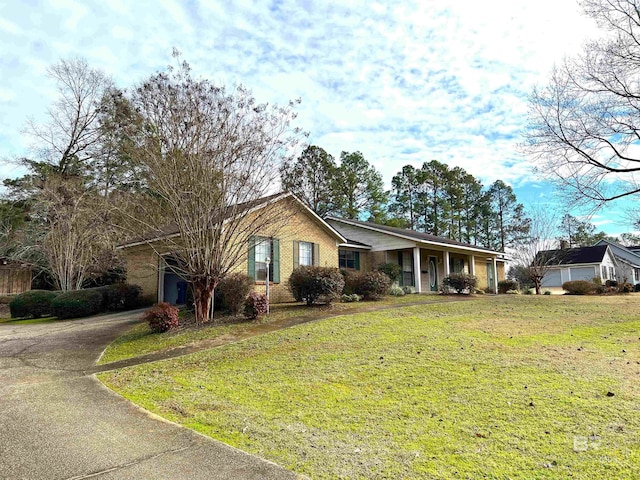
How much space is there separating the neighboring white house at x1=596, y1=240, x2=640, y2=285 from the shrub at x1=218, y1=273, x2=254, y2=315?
35476 mm

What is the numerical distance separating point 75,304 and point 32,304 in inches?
108

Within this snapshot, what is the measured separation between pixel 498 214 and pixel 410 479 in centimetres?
4964

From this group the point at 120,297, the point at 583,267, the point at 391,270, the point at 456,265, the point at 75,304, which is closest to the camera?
the point at 75,304

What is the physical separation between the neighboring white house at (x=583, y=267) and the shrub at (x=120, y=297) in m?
35.8

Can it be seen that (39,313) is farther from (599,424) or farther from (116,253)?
(599,424)

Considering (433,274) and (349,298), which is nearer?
(349,298)

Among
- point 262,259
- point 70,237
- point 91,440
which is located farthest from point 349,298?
point 70,237

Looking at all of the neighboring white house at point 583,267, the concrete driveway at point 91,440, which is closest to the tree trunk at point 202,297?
the concrete driveway at point 91,440

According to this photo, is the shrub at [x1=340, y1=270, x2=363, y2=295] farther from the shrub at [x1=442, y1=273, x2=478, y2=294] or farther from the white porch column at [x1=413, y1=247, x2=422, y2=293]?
the shrub at [x1=442, y1=273, x2=478, y2=294]

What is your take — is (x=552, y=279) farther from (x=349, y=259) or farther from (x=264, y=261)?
(x=264, y=261)

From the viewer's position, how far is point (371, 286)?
55.6 feet

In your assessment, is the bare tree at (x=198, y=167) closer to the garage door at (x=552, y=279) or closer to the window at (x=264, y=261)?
the window at (x=264, y=261)

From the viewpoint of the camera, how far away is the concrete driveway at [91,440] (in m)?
3.60

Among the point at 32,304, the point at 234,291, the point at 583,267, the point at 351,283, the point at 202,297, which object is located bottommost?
the point at 32,304
